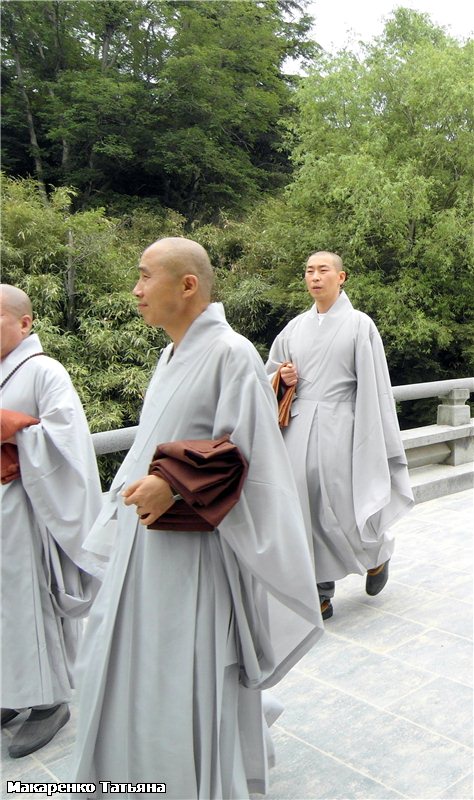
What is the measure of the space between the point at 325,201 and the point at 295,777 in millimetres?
15945

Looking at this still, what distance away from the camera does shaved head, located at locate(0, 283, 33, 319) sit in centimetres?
270

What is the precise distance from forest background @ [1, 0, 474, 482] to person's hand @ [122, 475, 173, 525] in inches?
401

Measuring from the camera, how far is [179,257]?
2.02 metres

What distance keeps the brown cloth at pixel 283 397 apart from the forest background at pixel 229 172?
8374 millimetres

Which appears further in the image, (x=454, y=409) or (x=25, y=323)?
(x=454, y=409)

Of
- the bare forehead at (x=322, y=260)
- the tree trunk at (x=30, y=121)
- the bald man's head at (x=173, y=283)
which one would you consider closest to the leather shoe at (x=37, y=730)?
the bald man's head at (x=173, y=283)

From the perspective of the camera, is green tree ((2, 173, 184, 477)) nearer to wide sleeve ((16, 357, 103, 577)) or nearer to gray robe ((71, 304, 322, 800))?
wide sleeve ((16, 357, 103, 577))

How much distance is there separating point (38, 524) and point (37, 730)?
2.44ft

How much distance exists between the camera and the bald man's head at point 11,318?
2709mm

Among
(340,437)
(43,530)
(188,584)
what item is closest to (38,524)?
(43,530)

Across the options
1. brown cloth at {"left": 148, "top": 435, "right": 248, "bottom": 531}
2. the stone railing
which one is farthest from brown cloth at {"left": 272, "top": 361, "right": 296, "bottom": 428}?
the stone railing

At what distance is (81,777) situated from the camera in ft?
6.59

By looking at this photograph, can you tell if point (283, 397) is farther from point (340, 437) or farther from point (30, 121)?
point (30, 121)

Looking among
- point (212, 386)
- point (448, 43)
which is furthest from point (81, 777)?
point (448, 43)
